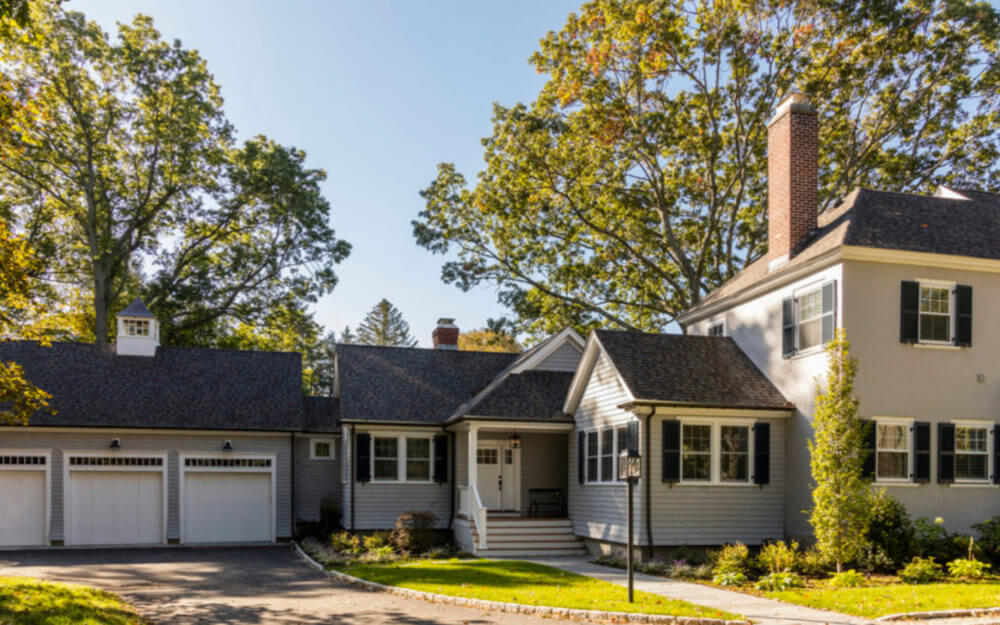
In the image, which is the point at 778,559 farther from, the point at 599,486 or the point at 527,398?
the point at 527,398

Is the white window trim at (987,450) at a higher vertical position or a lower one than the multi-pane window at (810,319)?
lower

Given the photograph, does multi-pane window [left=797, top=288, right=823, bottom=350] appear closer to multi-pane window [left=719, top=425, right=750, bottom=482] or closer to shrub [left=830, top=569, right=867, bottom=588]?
multi-pane window [left=719, top=425, right=750, bottom=482]

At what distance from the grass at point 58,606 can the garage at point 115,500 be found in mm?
10533

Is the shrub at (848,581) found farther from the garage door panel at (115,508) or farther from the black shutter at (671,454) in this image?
the garage door panel at (115,508)

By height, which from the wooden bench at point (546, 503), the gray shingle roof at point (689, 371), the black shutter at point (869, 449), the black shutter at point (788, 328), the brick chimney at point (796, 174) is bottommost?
the wooden bench at point (546, 503)

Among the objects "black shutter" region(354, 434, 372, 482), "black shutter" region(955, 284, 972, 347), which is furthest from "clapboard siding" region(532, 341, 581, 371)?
"black shutter" region(955, 284, 972, 347)

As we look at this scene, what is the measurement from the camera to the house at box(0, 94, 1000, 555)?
16.8m

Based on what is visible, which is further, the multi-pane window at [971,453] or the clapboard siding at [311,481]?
the clapboard siding at [311,481]

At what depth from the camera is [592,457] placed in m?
20.0

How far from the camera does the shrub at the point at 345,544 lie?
1967 centimetres

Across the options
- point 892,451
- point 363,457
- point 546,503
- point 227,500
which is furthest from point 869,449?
point 227,500

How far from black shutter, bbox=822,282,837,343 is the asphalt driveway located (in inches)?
344

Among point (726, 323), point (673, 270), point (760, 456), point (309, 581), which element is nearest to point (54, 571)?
point (309, 581)

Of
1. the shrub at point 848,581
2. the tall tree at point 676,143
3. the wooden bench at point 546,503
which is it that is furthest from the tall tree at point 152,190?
the shrub at point 848,581
